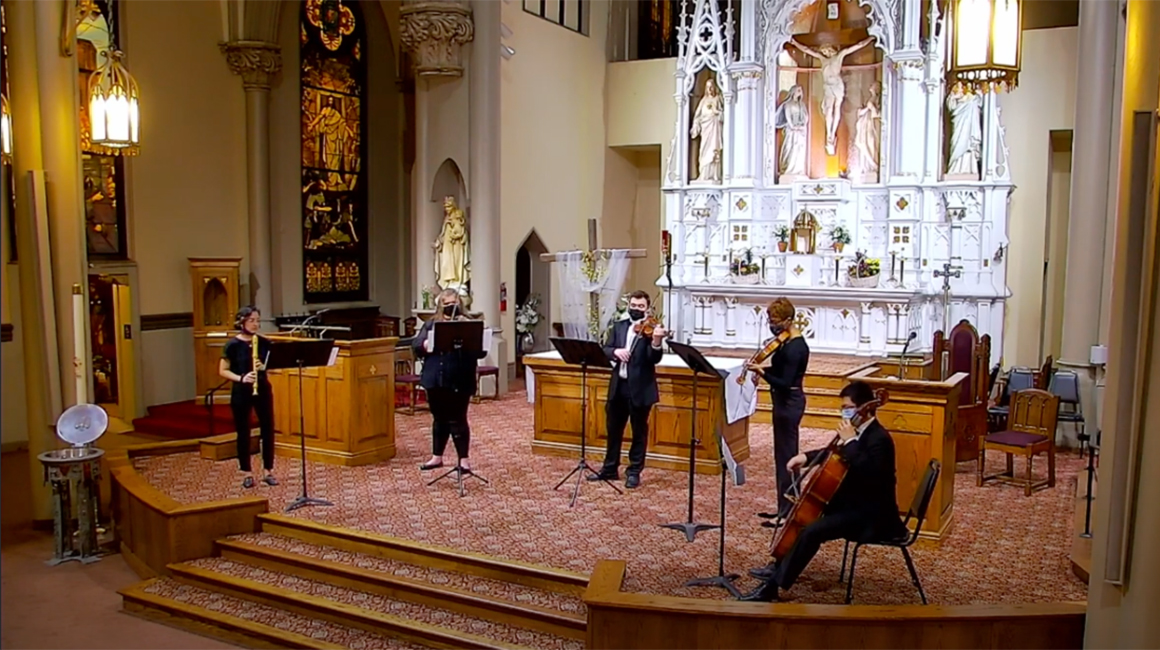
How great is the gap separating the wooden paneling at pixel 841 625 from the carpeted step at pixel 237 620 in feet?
5.17

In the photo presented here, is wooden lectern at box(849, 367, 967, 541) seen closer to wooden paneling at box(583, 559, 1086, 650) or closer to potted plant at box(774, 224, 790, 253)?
wooden paneling at box(583, 559, 1086, 650)

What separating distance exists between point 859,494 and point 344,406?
5253 millimetres

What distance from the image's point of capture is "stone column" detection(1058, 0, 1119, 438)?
31.7ft

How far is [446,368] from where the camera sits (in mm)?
8078

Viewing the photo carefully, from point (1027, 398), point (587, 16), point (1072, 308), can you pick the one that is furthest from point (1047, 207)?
point (587, 16)

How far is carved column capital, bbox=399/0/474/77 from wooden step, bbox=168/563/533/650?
778 centimetres

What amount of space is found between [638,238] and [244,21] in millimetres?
7668

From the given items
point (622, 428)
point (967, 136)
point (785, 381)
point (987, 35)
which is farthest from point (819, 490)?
point (967, 136)

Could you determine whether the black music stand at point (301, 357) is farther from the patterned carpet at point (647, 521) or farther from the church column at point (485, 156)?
the church column at point (485, 156)

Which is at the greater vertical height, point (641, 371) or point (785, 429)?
point (641, 371)

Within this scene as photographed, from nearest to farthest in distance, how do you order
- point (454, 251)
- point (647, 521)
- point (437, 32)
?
1. point (647, 521)
2. point (437, 32)
3. point (454, 251)

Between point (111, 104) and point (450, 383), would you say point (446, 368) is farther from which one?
point (111, 104)

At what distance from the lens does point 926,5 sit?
1345cm

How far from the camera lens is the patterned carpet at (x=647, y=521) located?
19.5 feet
